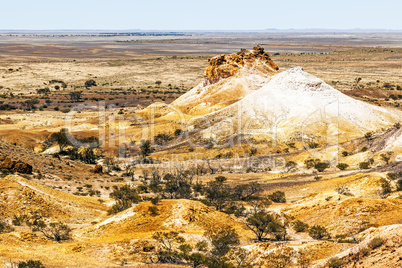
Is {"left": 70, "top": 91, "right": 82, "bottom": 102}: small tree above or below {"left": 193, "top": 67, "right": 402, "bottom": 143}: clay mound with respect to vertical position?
below

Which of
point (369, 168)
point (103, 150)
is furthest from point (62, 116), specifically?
point (369, 168)

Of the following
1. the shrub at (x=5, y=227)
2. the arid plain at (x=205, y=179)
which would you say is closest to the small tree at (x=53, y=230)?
the arid plain at (x=205, y=179)

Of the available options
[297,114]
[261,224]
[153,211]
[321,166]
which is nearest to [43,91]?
[297,114]

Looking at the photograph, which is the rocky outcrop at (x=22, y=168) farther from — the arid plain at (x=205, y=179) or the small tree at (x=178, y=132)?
the small tree at (x=178, y=132)

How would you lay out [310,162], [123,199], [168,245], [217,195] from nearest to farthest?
[168,245], [123,199], [217,195], [310,162]

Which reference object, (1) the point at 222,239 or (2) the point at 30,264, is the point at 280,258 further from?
(2) the point at 30,264

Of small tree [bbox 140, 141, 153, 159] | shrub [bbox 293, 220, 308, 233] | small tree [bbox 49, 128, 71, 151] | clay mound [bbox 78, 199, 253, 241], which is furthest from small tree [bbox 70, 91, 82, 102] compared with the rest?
shrub [bbox 293, 220, 308, 233]

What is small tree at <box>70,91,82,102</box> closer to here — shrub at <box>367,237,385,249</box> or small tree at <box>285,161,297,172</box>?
small tree at <box>285,161,297,172</box>
